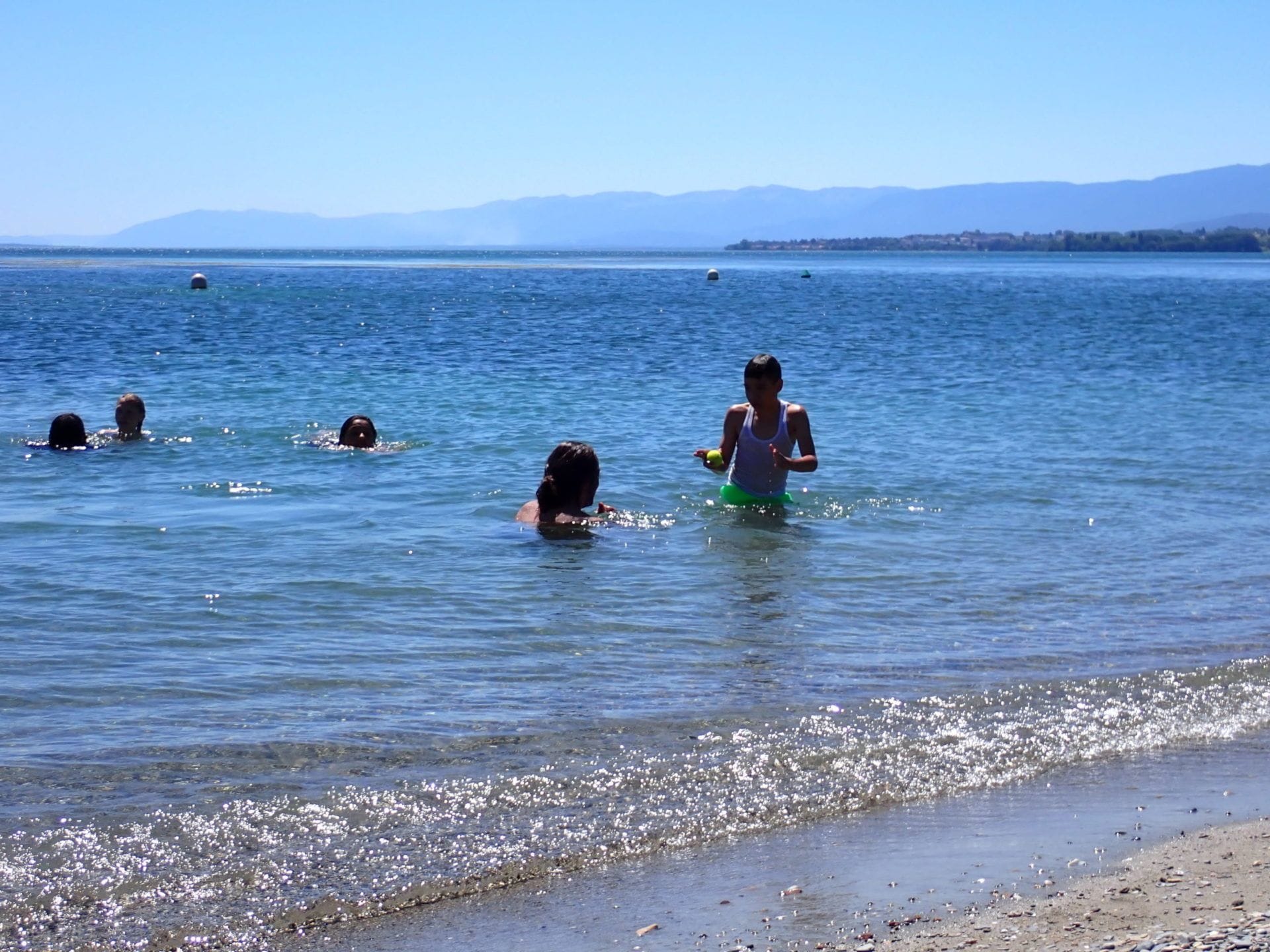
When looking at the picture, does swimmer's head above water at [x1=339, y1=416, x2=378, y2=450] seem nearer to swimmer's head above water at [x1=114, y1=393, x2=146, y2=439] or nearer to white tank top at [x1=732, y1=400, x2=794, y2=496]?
swimmer's head above water at [x1=114, y1=393, x2=146, y2=439]

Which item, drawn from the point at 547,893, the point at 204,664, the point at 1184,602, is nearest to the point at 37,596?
the point at 204,664

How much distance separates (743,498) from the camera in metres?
11.8

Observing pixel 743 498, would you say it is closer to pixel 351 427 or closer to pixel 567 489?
pixel 567 489

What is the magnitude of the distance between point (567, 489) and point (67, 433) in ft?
21.2

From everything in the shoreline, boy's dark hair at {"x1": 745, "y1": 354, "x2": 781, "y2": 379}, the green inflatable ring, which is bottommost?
the shoreline

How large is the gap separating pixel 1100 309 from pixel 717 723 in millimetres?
47263

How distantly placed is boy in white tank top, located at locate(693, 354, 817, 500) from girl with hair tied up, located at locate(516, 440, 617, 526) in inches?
36.2

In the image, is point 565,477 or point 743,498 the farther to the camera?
point 743,498

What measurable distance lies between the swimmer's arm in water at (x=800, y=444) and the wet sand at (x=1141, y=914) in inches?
257

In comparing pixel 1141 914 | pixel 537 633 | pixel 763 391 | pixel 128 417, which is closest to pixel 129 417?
pixel 128 417

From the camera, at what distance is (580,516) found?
11188 millimetres

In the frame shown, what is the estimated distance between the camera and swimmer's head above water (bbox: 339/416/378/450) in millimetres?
14867

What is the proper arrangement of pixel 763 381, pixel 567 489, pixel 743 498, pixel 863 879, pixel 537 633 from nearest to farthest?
pixel 863 879
pixel 537 633
pixel 763 381
pixel 567 489
pixel 743 498

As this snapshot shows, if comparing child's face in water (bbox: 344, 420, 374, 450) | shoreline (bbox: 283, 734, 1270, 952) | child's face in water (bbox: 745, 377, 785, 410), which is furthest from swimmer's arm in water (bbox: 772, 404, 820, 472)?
shoreline (bbox: 283, 734, 1270, 952)
